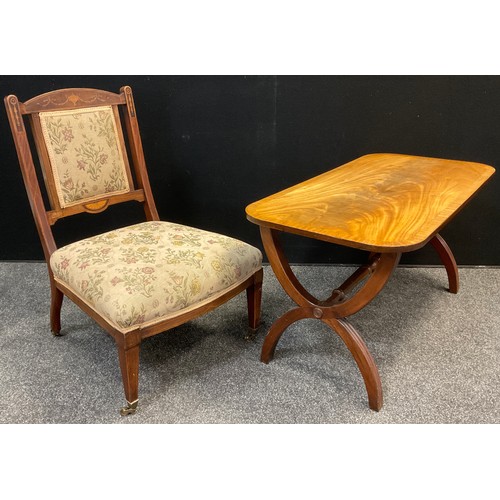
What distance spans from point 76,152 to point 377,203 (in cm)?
115

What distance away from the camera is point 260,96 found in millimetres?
2400

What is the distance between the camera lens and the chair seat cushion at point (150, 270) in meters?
1.54

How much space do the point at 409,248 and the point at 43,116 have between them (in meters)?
1.38

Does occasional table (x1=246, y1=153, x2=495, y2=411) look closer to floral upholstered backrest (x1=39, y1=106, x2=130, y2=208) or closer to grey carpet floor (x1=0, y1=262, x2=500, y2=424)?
grey carpet floor (x1=0, y1=262, x2=500, y2=424)

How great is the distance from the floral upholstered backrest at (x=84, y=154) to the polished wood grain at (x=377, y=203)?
0.71 meters

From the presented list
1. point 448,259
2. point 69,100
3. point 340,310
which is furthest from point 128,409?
point 448,259

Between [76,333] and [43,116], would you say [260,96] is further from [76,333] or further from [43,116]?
[76,333]

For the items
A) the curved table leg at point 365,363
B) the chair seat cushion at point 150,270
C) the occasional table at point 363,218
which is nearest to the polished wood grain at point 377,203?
the occasional table at point 363,218

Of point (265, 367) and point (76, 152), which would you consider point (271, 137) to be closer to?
point (76, 152)

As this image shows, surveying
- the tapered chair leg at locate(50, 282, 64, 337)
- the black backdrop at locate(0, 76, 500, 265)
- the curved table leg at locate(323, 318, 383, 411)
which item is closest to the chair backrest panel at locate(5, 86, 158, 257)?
the tapered chair leg at locate(50, 282, 64, 337)

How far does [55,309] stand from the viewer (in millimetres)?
2014

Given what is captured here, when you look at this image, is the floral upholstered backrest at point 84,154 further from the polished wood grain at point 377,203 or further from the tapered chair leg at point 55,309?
the polished wood grain at point 377,203

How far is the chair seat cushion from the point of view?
5.05 feet

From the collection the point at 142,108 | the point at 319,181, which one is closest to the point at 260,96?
the point at 142,108
